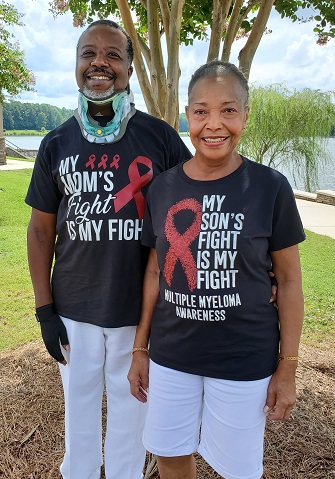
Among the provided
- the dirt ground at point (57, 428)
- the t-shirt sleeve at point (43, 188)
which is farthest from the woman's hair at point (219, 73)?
the dirt ground at point (57, 428)

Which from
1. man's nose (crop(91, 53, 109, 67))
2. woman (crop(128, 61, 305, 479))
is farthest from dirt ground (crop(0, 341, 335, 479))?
man's nose (crop(91, 53, 109, 67))

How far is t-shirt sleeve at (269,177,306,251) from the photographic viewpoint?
1736mm

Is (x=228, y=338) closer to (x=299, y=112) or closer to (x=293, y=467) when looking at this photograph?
(x=293, y=467)

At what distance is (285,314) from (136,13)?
378 centimetres

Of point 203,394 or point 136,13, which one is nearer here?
point 203,394

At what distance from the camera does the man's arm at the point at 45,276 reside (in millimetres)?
2195

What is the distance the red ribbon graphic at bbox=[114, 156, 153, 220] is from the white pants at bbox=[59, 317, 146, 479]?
587mm

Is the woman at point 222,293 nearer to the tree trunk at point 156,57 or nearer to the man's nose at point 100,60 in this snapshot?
the man's nose at point 100,60

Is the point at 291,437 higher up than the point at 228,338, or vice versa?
the point at 228,338

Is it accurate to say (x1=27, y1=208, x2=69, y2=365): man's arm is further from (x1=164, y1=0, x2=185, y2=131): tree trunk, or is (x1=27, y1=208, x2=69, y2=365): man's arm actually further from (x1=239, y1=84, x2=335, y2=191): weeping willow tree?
(x1=239, y1=84, x2=335, y2=191): weeping willow tree

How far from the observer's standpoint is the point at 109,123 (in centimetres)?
209

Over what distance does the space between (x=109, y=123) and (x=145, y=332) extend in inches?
37.4

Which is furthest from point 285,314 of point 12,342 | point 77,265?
point 12,342

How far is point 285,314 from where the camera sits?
72.1 inches
